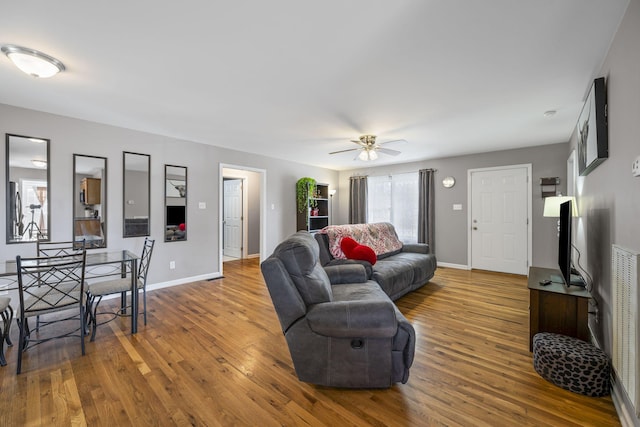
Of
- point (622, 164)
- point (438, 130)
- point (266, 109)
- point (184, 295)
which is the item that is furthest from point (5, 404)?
point (438, 130)

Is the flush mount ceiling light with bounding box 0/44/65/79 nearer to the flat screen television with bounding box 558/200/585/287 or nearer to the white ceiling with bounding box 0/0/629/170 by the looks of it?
the white ceiling with bounding box 0/0/629/170

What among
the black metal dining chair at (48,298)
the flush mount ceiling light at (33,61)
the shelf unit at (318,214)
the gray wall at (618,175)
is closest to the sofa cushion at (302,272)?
the black metal dining chair at (48,298)

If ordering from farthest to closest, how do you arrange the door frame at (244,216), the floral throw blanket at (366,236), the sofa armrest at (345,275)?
the door frame at (244,216) < the floral throw blanket at (366,236) < the sofa armrest at (345,275)

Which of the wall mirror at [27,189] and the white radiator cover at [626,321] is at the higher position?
the wall mirror at [27,189]

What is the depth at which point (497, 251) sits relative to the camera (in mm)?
5266

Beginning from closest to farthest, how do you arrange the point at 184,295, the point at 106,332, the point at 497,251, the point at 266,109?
the point at 106,332 < the point at 266,109 < the point at 184,295 < the point at 497,251

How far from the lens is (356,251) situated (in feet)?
11.3

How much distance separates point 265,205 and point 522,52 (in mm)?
4705

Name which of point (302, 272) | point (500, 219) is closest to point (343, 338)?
point (302, 272)

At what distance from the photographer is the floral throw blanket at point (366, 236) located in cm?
369

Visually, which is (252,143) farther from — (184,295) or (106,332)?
(106,332)

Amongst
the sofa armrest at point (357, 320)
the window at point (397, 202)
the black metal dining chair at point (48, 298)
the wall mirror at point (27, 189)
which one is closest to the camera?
the sofa armrest at point (357, 320)

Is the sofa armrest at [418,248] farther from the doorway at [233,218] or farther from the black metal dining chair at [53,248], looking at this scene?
the black metal dining chair at [53,248]

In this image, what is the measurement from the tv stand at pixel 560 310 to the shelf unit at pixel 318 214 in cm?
447
